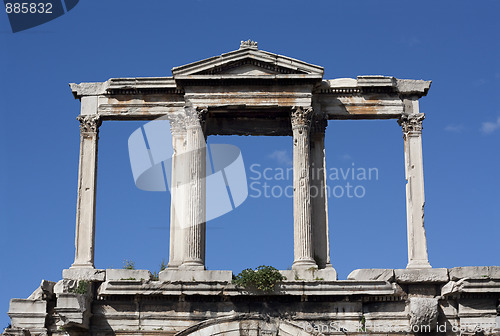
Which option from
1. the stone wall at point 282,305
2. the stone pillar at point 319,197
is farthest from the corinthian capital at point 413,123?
the stone wall at point 282,305

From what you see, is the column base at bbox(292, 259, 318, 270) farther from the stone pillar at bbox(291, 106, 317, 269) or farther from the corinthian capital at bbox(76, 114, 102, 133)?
the corinthian capital at bbox(76, 114, 102, 133)

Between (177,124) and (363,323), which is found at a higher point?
(177,124)

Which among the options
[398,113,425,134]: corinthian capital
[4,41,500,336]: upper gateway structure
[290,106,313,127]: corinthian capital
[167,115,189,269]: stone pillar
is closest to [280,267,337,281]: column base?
[4,41,500,336]: upper gateway structure

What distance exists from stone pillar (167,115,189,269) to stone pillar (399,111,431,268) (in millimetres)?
5384

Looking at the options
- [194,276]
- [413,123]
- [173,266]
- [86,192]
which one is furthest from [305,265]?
Result: [86,192]

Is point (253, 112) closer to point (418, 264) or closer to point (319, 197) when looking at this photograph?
point (319, 197)

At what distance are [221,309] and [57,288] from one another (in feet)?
12.4

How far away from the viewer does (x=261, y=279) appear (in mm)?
22453

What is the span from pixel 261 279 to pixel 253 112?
4.90 meters

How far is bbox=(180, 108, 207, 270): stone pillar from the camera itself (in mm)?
23188

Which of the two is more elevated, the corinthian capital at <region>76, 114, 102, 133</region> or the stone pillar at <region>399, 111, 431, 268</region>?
the corinthian capital at <region>76, 114, 102, 133</region>

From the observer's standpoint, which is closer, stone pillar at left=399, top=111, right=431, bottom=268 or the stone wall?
the stone wall

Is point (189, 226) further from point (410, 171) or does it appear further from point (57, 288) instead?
point (410, 171)

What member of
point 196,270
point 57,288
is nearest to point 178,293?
point 196,270
